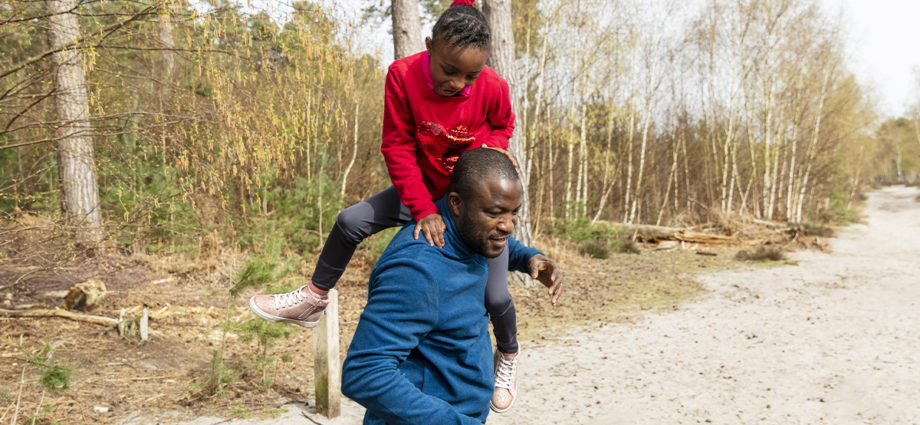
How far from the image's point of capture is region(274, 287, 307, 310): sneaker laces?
245 centimetres

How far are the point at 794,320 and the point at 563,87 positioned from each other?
710 centimetres

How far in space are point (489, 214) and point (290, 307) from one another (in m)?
1.37

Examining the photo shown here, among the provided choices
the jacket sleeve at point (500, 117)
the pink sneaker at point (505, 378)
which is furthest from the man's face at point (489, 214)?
the pink sneaker at point (505, 378)

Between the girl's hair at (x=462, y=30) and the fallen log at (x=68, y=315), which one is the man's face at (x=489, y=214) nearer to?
the girl's hair at (x=462, y=30)

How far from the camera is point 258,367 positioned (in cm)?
437

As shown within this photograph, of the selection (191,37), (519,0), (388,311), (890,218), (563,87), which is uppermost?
(519,0)

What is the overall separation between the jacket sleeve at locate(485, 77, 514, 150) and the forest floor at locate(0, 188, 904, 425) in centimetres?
264

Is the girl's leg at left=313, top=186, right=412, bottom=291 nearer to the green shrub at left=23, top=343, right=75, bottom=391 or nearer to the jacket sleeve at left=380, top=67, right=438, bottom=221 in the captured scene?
the jacket sleeve at left=380, top=67, right=438, bottom=221

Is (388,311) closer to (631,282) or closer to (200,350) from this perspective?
(200,350)

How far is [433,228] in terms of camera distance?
60.0 inches

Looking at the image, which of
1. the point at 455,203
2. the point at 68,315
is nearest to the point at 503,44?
the point at 68,315

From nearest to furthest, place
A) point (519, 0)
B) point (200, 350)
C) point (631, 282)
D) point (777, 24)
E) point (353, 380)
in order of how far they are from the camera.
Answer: point (353, 380) → point (200, 350) → point (631, 282) → point (519, 0) → point (777, 24)

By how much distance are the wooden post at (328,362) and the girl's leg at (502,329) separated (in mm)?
1653

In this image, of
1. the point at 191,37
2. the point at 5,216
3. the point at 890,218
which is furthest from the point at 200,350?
the point at 890,218
